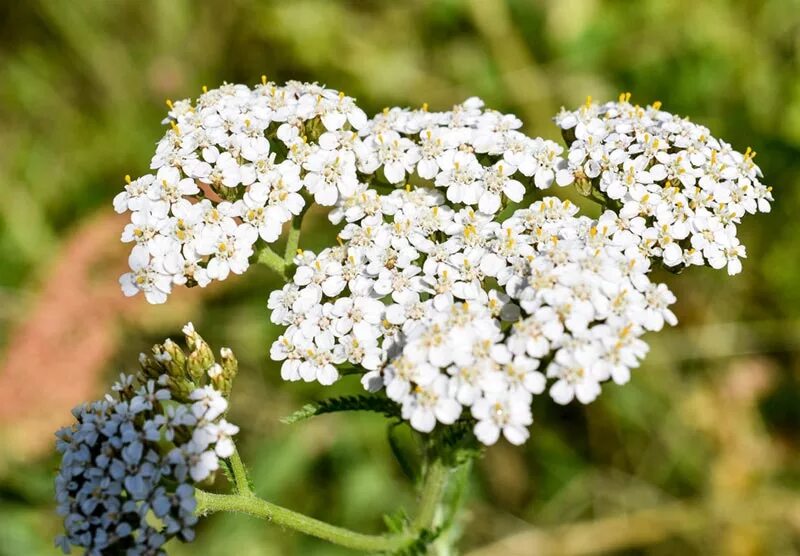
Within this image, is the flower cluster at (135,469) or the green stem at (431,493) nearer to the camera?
the flower cluster at (135,469)

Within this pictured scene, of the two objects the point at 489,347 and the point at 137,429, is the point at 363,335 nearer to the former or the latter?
the point at 489,347

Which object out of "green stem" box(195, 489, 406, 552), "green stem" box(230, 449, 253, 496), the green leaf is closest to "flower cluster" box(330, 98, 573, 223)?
the green leaf

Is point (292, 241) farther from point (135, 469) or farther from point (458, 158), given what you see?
point (135, 469)

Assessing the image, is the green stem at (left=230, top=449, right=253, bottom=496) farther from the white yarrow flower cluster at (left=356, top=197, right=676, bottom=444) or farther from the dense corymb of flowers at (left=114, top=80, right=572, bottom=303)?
the dense corymb of flowers at (left=114, top=80, right=572, bottom=303)

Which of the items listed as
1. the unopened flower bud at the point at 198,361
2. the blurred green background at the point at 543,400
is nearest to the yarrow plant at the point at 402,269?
the unopened flower bud at the point at 198,361

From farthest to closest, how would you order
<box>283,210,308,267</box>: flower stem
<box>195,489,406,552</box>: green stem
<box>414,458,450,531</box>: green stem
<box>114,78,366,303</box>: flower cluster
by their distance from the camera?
<box>283,210,308,267</box>: flower stem
<box>414,458,450,531</box>: green stem
<box>114,78,366,303</box>: flower cluster
<box>195,489,406,552</box>: green stem

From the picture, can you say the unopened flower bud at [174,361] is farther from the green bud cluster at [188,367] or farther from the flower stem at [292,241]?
the flower stem at [292,241]
